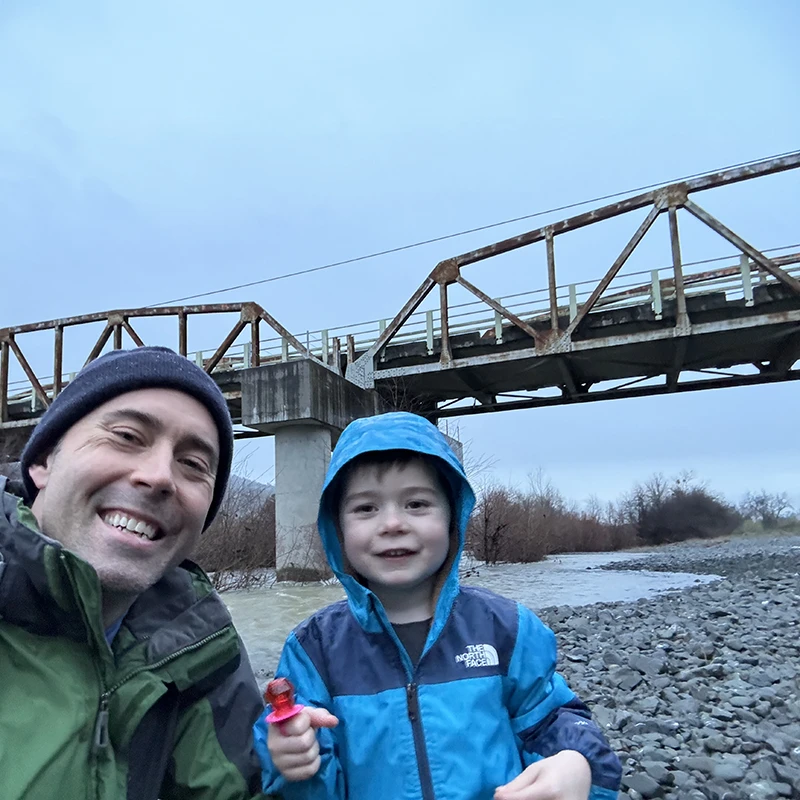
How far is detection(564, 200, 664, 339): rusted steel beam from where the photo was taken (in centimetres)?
1329

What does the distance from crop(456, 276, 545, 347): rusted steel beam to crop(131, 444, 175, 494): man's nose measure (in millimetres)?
12548

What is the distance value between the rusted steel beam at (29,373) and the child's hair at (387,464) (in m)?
20.6

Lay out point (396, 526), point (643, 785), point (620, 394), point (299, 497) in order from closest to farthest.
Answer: point (396, 526) < point (643, 785) < point (299, 497) < point (620, 394)

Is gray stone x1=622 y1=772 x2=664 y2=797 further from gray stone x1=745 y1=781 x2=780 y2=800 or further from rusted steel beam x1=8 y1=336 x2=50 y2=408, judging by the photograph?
rusted steel beam x1=8 y1=336 x2=50 y2=408

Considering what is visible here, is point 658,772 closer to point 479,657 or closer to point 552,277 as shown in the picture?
point 479,657

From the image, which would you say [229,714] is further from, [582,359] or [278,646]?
[582,359]

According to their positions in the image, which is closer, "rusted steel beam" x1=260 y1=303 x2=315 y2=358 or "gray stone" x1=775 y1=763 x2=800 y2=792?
"gray stone" x1=775 y1=763 x2=800 y2=792

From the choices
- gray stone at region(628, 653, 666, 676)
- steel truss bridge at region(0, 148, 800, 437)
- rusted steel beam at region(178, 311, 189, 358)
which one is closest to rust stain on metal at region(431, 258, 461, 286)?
steel truss bridge at region(0, 148, 800, 437)

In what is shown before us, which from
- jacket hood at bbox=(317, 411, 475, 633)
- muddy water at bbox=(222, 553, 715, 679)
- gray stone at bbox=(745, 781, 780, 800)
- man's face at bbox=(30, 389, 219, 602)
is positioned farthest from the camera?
muddy water at bbox=(222, 553, 715, 679)

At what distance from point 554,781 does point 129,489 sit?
45.5 inches

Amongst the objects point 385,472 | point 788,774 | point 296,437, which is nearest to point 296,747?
point 385,472

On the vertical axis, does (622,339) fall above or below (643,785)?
above

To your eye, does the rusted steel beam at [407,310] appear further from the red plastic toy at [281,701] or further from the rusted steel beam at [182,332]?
the red plastic toy at [281,701]

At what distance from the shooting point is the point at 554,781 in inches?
54.1
